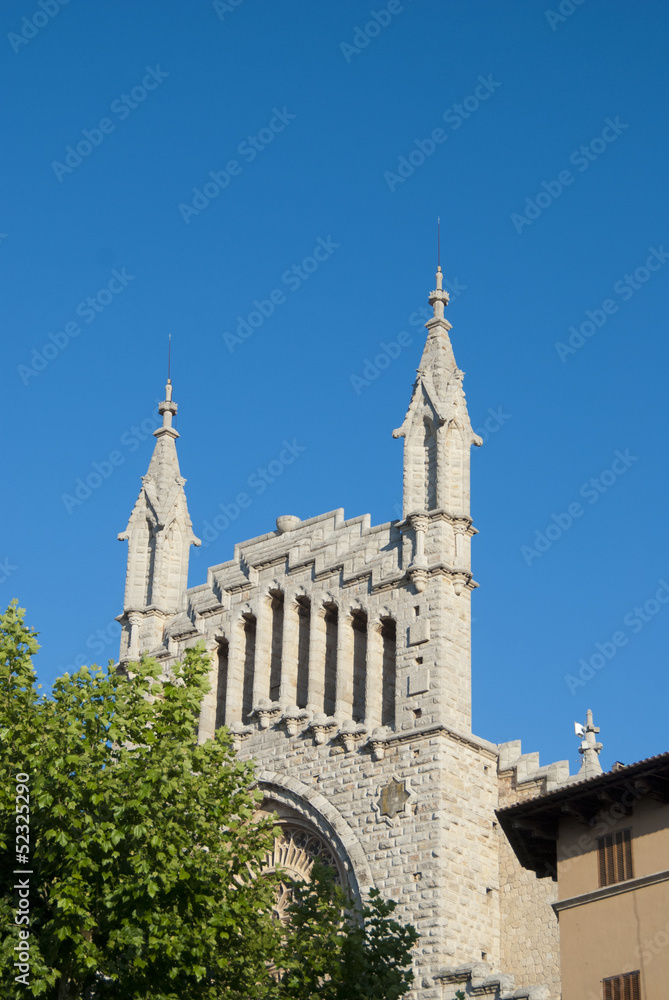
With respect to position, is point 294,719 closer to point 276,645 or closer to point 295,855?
point 276,645

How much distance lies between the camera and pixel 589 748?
4538cm

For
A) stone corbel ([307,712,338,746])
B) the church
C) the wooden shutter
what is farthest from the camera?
stone corbel ([307,712,338,746])

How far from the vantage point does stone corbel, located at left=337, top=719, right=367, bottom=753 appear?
43094 millimetres

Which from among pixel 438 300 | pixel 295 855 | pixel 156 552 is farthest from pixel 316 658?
pixel 438 300

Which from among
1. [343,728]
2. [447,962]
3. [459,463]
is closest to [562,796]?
[447,962]

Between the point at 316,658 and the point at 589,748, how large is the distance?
7.59 metres

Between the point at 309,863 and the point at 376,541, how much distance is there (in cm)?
861

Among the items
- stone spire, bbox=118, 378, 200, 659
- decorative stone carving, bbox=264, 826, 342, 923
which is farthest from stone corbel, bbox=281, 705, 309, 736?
stone spire, bbox=118, 378, 200, 659

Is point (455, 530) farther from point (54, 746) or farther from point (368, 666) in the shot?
point (54, 746)

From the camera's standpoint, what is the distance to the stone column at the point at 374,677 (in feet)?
142

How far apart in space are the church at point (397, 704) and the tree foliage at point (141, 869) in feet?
Result: 21.2

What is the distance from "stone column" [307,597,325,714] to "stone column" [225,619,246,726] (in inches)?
106

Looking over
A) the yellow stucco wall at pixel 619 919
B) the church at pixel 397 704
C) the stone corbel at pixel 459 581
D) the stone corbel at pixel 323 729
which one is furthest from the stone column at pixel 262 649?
the yellow stucco wall at pixel 619 919

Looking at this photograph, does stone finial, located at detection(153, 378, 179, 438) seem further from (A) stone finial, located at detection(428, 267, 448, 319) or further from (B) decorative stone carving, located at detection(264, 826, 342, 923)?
(B) decorative stone carving, located at detection(264, 826, 342, 923)
